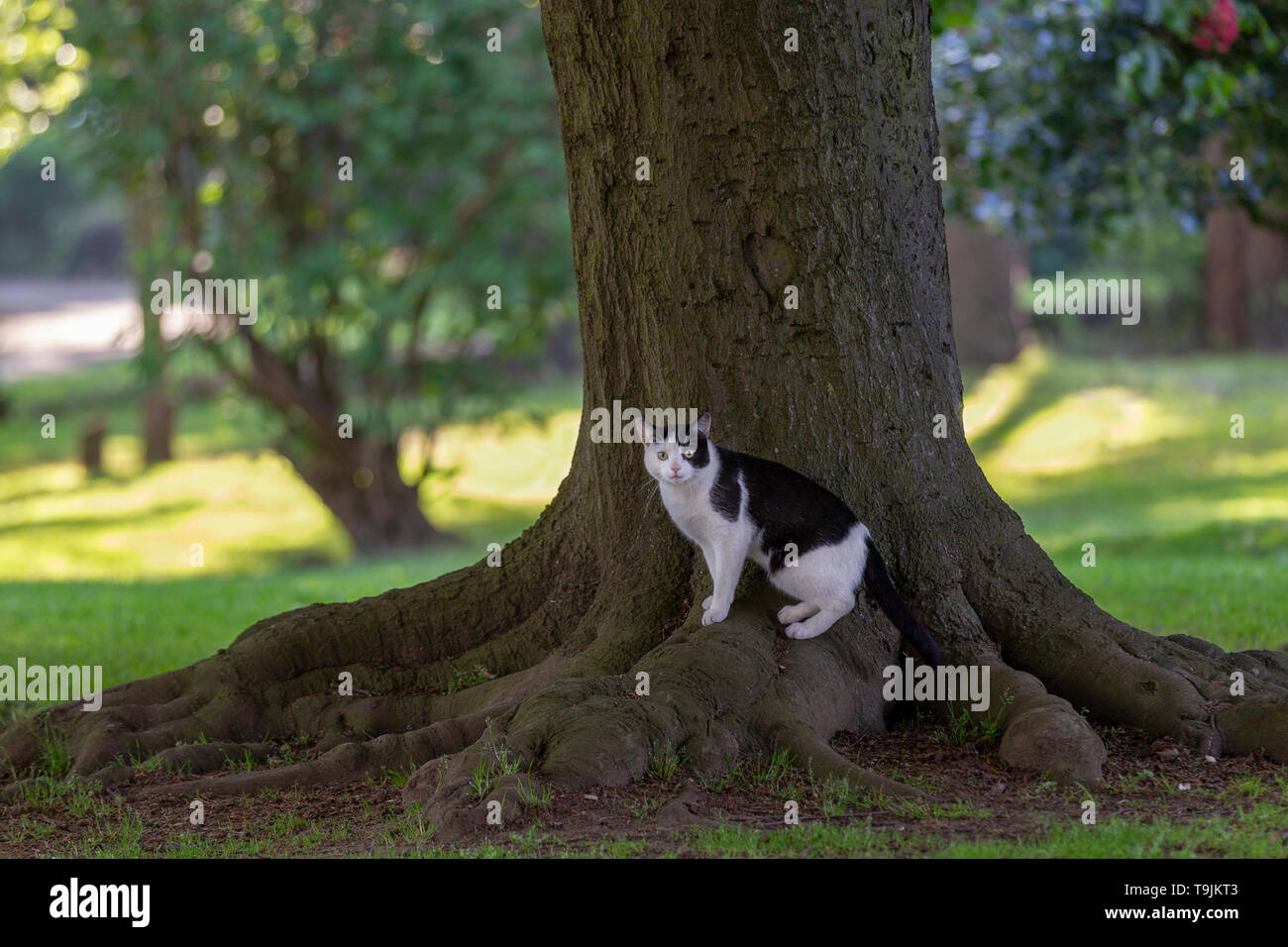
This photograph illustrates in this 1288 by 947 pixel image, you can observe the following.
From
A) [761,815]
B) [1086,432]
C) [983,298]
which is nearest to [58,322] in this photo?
[983,298]

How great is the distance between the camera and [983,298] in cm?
→ 2372

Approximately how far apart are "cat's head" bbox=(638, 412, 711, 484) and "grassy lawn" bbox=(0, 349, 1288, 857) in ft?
3.97

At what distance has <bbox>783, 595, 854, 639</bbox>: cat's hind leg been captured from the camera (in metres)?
5.47

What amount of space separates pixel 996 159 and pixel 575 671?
274 inches

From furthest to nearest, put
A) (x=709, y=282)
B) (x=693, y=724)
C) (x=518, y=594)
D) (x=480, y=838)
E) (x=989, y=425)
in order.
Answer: (x=989, y=425) → (x=518, y=594) → (x=709, y=282) → (x=693, y=724) → (x=480, y=838)

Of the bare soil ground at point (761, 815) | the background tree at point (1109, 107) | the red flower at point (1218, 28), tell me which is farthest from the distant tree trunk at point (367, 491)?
the bare soil ground at point (761, 815)

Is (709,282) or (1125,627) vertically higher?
(709,282)

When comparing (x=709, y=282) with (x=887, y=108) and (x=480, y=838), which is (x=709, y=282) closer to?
(x=887, y=108)

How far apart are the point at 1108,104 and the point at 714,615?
268 inches

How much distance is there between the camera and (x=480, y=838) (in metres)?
4.36

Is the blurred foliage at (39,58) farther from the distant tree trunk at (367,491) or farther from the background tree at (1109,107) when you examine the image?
the background tree at (1109,107)

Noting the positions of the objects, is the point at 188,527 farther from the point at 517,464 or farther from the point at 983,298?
the point at 983,298

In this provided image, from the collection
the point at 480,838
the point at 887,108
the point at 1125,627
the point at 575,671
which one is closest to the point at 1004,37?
the point at 887,108

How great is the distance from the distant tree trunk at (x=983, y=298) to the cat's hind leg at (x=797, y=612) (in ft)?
61.2
